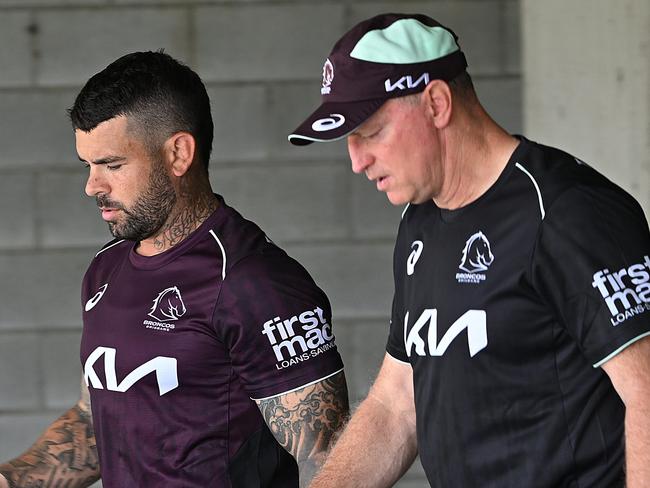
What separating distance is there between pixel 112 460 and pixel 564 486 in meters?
0.91

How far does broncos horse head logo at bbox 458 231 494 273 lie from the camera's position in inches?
64.7

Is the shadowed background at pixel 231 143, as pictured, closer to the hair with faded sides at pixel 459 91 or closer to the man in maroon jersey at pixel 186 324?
the man in maroon jersey at pixel 186 324

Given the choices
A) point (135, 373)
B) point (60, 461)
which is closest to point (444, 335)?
point (135, 373)

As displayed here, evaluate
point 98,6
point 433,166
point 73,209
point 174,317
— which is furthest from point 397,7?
point 433,166

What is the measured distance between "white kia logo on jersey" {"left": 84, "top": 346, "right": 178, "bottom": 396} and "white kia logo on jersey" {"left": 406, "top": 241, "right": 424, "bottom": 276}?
483 millimetres

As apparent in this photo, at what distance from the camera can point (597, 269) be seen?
4.92ft

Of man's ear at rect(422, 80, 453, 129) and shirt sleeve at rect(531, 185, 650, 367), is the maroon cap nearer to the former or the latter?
man's ear at rect(422, 80, 453, 129)

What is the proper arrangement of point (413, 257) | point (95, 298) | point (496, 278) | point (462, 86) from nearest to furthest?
1. point (496, 278)
2. point (462, 86)
3. point (413, 257)
4. point (95, 298)

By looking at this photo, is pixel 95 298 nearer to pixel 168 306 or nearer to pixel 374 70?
pixel 168 306

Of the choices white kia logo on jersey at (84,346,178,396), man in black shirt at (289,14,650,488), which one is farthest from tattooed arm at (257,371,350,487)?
man in black shirt at (289,14,650,488)

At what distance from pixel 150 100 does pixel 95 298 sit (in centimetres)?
40

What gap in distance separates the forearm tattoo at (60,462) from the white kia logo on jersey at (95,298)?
0.28 meters

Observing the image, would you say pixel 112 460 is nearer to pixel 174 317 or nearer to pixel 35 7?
pixel 174 317

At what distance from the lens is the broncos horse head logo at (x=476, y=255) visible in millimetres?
1643
